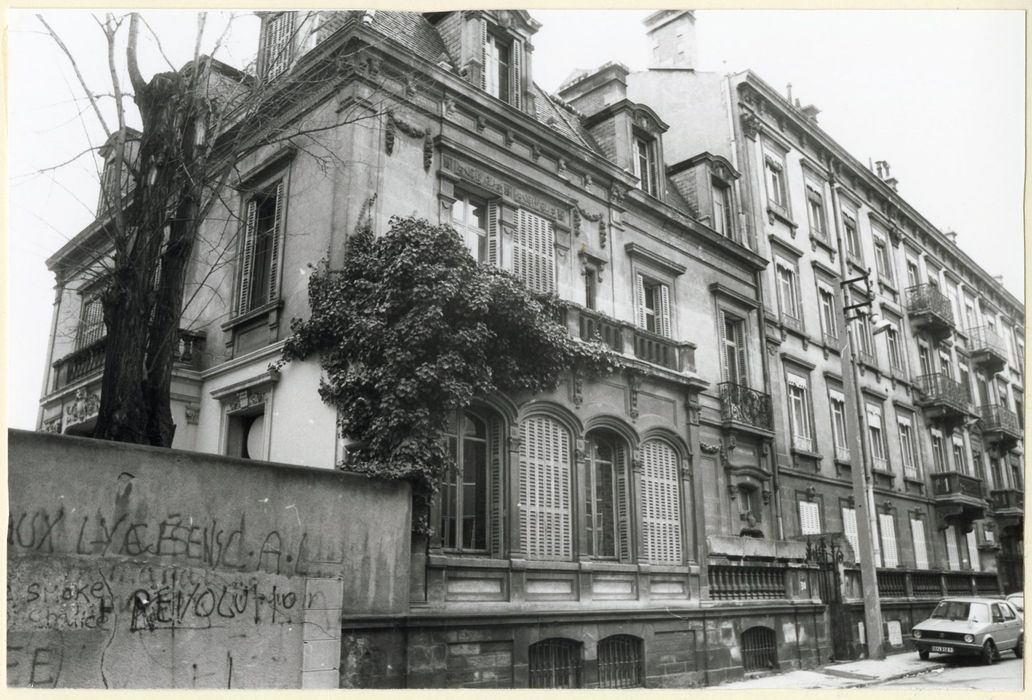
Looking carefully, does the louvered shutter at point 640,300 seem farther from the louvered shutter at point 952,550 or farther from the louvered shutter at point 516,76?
the louvered shutter at point 952,550

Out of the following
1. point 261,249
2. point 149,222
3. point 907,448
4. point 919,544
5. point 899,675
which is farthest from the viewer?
point 907,448

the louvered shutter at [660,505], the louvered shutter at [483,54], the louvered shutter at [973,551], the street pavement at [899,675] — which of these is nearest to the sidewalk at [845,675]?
the street pavement at [899,675]

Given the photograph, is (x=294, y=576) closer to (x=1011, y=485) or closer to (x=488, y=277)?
(x=488, y=277)

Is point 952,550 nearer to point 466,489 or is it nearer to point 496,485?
point 496,485

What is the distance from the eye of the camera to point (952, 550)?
27375mm

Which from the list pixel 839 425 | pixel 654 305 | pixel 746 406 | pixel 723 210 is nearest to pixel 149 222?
pixel 654 305

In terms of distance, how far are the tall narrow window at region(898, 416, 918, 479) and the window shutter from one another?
469 inches

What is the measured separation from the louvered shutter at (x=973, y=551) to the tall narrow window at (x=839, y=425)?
7769 millimetres

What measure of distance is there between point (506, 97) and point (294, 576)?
10562 mm

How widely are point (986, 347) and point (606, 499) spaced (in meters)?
22.3

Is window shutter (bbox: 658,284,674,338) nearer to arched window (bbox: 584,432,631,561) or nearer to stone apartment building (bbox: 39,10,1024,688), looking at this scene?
stone apartment building (bbox: 39,10,1024,688)

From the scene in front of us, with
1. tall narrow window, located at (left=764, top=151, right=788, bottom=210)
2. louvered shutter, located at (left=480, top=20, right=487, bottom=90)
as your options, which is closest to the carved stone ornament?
louvered shutter, located at (left=480, top=20, right=487, bottom=90)

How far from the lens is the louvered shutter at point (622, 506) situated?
14.8m

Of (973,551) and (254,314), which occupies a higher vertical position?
(254,314)
